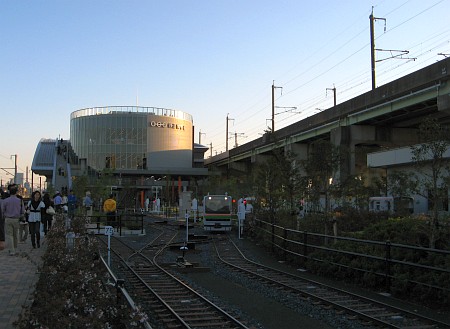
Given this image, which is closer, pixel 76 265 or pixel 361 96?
pixel 76 265

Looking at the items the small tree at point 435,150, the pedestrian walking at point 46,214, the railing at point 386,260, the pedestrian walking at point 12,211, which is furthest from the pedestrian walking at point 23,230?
the small tree at point 435,150

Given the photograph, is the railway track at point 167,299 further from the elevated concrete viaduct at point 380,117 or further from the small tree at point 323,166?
the elevated concrete viaduct at point 380,117

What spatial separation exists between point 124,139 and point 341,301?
331 feet

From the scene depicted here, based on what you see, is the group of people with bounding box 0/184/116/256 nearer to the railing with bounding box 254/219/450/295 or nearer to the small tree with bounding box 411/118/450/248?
the railing with bounding box 254/219/450/295

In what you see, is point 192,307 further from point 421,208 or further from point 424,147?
point 421,208

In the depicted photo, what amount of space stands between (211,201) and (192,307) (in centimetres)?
2209

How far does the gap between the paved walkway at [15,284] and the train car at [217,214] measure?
16.4 meters

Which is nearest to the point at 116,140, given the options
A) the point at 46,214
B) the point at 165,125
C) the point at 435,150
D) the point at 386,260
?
the point at 165,125

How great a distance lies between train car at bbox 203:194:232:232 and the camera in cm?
3145

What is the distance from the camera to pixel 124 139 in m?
108

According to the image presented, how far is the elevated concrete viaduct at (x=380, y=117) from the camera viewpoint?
33.6m

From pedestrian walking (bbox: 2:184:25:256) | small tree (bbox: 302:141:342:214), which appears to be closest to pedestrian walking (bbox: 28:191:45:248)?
pedestrian walking (bbox: 2:184:25:256)

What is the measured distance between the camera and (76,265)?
7.14 metres

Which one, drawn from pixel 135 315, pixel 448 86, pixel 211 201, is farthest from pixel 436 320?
pixel 448 86
